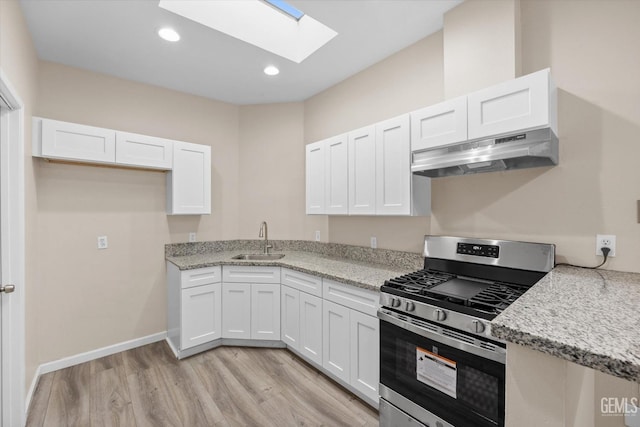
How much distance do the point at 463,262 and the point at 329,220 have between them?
5.14 feet

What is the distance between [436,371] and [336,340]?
0.94 meters

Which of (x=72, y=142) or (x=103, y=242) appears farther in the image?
(x=103, y=242)

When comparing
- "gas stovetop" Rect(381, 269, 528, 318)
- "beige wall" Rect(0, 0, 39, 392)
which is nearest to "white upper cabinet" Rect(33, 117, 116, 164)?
"beige wall" Rect(0, 0, 39, 392)

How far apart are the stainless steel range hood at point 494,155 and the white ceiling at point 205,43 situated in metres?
1.03

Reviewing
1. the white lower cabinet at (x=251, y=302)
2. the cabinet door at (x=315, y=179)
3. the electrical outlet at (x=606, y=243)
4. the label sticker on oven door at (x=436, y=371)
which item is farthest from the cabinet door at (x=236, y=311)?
the electrical outlet at (x=606, y=243)

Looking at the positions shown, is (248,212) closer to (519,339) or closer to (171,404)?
(171,404)

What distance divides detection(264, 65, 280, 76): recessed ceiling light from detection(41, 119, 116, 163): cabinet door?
1516 mm

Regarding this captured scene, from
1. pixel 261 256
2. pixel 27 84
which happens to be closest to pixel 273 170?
pixel 261 256

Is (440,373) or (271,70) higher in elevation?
(271,70)

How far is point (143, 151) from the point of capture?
9.36 ft

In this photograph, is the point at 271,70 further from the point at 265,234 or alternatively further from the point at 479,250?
the point at 479,250

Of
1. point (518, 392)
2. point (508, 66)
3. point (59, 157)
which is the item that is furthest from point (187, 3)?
point (518, 392)

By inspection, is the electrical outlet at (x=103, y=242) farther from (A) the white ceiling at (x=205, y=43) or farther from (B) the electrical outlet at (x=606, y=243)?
(B) the electrical outlet at (x=606, y=243)

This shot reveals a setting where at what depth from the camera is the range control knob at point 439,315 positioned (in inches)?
57.0
